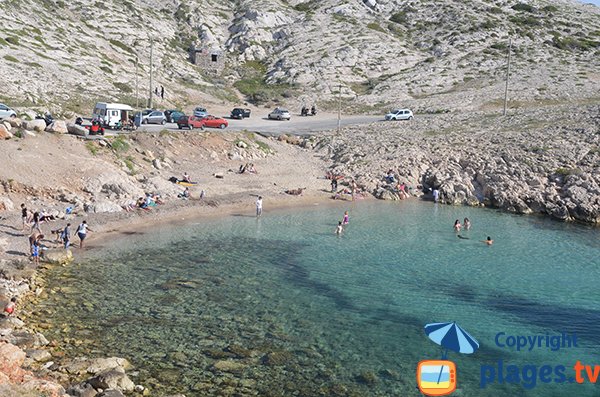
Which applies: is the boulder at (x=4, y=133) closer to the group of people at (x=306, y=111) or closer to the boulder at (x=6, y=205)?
the boulder at (x=6, y=205)

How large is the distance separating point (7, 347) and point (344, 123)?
59.9 m

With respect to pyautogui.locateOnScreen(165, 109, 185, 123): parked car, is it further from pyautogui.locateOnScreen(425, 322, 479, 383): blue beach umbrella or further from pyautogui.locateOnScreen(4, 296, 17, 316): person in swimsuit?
pyautogui.locateOnScreen(425, 322, 479, 383): blue beach umbrella

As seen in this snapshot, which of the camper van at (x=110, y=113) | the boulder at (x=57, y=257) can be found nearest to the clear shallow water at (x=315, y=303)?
the boulder at (x=57, y=257)

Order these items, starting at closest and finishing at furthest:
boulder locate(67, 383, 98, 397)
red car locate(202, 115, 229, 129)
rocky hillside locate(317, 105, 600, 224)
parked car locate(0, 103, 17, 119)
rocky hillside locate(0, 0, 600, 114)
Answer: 1. boulder locate(67, 383, 98, 397)
2. rocky hillside locate(317, 105, 600, 224)
3. parked car locate(0, 103, 17, 119)
4. red car locate(202, 115, 229, 129)
5. rocky hillside locate(0, 0, 600, 114)

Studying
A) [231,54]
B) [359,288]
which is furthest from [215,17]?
[359,288]

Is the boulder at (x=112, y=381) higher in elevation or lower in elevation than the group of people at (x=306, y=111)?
lower

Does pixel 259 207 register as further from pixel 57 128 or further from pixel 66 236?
pixel 57 128

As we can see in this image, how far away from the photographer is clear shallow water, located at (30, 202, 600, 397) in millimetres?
18297

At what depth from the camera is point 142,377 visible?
17438 mm

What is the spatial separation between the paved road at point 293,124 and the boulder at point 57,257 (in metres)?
30.1

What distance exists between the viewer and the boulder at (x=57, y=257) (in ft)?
90.9

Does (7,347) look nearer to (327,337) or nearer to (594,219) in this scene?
(327,337)

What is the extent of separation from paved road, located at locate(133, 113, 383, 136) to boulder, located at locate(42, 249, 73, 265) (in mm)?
Answer: 30109

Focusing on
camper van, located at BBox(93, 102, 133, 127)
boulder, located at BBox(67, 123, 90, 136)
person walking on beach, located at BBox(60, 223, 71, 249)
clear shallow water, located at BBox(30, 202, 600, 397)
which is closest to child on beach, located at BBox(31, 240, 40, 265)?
clear shallow water, located at BBox(30, 202, 600, 397)
